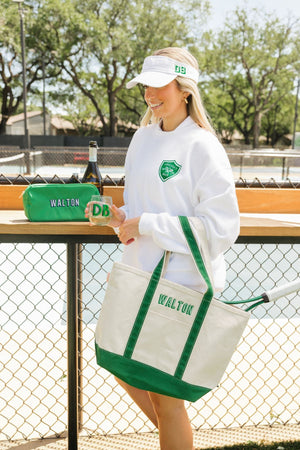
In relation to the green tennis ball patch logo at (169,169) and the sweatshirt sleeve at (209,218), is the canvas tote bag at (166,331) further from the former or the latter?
the green tennis ball patch logo at (169,169)

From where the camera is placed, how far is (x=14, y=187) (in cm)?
221

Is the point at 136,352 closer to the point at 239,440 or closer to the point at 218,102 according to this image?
the point at 239,440

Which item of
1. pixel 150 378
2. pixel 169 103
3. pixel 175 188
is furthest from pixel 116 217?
pixel 150 378

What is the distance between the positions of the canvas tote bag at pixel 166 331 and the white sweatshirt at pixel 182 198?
51 mm

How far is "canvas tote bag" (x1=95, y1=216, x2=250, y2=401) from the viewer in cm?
148

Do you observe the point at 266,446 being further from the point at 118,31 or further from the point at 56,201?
the point at 118,31

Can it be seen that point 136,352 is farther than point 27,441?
No

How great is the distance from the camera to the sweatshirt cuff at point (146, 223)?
57.7 inches

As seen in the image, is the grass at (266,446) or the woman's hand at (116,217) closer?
the woman's hand at (116,217)

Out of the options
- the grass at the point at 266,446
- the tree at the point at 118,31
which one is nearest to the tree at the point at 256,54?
the tree at the point at 118,31

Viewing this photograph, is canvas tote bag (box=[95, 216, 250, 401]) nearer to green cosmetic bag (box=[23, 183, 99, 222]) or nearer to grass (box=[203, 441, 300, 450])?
green cosmetic bag (box=[23, 183, 99, 222])

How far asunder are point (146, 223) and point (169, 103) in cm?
41

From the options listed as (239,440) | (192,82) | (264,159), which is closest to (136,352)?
(192,82)

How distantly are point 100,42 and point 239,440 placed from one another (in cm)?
2878
